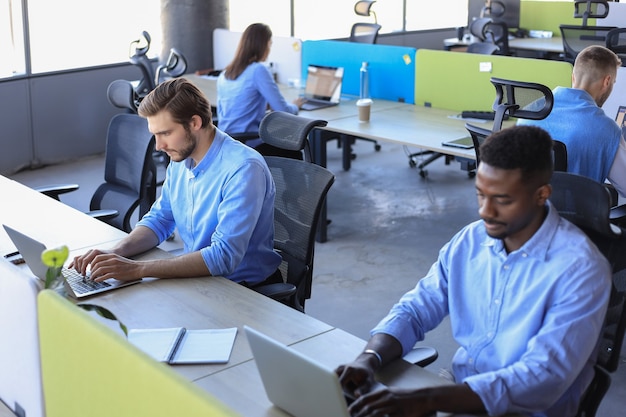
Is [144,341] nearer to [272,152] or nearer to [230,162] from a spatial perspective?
[230,162]

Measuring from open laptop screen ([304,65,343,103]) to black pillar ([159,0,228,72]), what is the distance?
148 cm

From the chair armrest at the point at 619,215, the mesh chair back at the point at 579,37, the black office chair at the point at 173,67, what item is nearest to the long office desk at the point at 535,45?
the mesh chair back at the point at 579,37

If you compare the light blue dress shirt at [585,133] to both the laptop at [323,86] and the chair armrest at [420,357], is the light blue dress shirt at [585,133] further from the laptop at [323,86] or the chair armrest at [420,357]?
the laptop at [323,86]

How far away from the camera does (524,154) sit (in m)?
1.82

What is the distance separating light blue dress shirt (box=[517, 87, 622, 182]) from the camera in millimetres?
3416

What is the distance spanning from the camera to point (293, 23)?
27.0 ft

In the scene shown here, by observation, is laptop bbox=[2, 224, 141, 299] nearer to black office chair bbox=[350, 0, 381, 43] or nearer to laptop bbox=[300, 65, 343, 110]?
laptop bbox=[300, 65, 343, 110]

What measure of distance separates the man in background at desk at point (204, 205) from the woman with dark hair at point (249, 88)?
2.12 meters

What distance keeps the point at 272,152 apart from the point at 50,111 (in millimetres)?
2531

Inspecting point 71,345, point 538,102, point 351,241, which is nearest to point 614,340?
point 71,345

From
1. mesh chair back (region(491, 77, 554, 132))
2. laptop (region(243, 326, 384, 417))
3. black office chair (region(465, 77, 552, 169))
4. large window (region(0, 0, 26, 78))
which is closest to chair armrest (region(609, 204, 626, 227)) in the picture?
black office chair (region(465, 77, 552, 169))

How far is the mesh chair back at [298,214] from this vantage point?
2855 millimetres

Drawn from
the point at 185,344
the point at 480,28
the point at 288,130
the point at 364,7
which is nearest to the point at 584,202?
the point at 185,344

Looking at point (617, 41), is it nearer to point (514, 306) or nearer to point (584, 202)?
point (584, 202)
